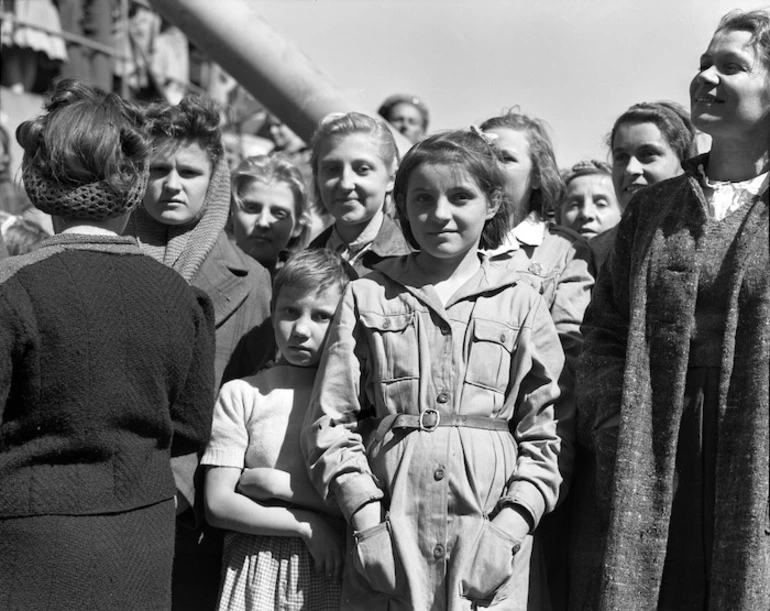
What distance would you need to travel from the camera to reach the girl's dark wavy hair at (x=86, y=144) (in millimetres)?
2904

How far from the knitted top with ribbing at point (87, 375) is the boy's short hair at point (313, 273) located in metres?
0.63

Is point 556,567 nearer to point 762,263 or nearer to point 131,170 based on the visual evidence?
point 762,263

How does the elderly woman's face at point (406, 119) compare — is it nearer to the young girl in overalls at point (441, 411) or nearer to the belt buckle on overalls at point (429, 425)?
the young girl in overalls at point (441, 411)

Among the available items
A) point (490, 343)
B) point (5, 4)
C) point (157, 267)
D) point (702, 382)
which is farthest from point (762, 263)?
point (5, 4)

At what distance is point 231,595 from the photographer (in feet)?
11.2

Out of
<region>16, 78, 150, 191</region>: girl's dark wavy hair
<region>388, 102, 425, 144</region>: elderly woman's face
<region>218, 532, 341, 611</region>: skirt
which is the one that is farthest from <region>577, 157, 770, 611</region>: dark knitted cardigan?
<region>388, 102, 425, 144</region>: elderly woman's face

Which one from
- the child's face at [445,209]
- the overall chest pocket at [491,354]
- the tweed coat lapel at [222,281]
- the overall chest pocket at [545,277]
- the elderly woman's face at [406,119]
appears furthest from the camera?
the elderly woman's face at [406,119]

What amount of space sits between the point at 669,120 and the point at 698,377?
1.50 m

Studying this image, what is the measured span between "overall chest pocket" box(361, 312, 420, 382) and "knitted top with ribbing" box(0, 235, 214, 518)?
0.51 meters

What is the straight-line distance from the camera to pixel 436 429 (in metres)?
3.12

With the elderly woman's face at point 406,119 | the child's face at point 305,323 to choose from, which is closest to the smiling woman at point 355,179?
the child's face at point 305,323

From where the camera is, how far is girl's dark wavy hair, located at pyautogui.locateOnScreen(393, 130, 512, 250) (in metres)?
3.33

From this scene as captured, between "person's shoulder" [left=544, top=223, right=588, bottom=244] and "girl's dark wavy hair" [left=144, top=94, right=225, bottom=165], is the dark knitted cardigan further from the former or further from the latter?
"girl's dark wavy hair" [left=144, top=94, right=225, bottom=165]

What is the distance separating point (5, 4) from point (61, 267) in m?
9.80
